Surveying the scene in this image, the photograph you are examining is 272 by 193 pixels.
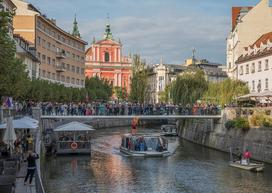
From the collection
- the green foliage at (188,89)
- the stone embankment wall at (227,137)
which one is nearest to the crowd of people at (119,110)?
the stone embankment wall at (227,137)

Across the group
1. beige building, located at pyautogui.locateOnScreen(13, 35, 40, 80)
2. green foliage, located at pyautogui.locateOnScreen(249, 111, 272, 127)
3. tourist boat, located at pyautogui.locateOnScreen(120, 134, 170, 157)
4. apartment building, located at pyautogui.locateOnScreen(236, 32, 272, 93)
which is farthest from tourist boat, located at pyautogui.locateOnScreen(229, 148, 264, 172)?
beige building, located at pyautogui.locateOnScreen(13, 35, 40, 80)

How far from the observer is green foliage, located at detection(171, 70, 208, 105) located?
77.2 metres

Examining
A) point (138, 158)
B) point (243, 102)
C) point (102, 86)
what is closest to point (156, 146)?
point (138, 158)

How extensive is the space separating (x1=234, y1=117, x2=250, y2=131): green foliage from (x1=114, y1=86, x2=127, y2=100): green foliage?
93.2 m

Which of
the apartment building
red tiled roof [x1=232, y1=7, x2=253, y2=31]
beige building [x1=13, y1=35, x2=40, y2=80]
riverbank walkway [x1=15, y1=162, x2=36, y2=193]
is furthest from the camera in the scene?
red tiled roof [x1=232, y1=7, x2=253, y2=31]

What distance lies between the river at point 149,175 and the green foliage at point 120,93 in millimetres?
93856

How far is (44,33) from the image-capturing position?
94.1 metres

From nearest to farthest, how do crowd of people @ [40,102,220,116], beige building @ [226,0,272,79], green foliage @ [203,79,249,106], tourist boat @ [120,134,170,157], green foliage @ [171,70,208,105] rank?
1. tourist boat @ [120,134,170,157]
2. crowd of people @ [40,102,220,116]
3. green foliage @ [203,79,249,106]
4. green foliage @ [171,70,208,105]
5. beige building @ [226,0,272,79]

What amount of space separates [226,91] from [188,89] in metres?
8.57

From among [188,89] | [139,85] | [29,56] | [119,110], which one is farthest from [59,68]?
[119,110]

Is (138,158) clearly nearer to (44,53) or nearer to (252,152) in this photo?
(252,152)

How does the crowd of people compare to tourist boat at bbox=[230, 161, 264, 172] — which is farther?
the crowd of people

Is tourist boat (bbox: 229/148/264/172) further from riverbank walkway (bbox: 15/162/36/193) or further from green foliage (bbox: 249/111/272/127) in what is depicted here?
riverbank walkway (bbox: 15/162/36/193)

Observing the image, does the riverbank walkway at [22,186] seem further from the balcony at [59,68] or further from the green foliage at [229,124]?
→ the balcony at [59,68]
